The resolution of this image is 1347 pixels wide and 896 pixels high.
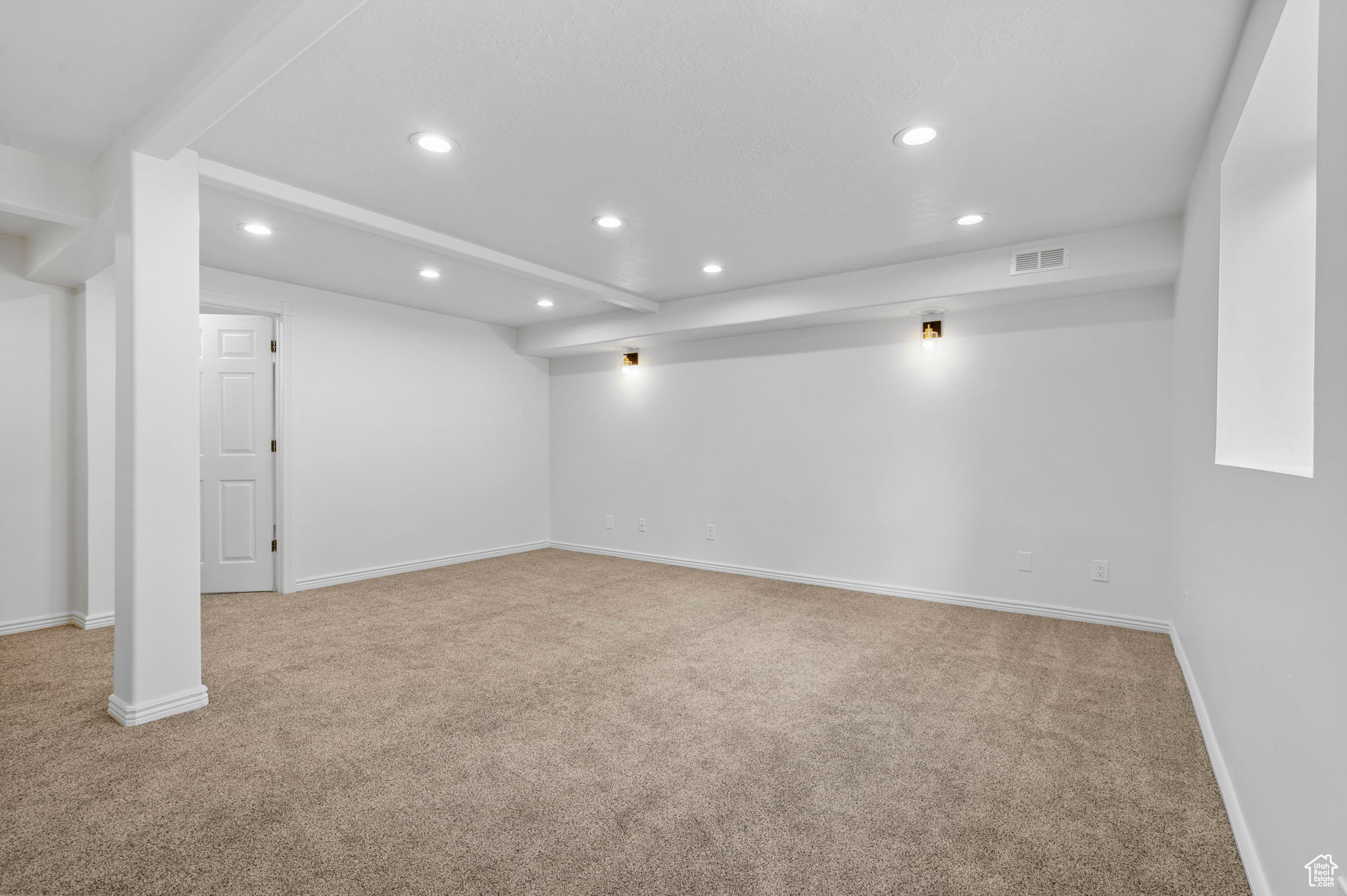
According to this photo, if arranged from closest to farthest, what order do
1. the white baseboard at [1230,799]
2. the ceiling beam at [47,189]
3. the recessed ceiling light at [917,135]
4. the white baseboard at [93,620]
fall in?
the white baseboard at [1230,799] → the recessed ceiling light at [917,135] → the ceiling beam at [47,189] → the white baseboard at [93,620]

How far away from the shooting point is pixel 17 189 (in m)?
2.73

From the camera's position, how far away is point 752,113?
2.35 metres

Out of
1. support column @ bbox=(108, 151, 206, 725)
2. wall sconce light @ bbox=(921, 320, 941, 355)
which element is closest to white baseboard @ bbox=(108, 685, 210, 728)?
support column @ bbox=(108, 151, 206, 725)

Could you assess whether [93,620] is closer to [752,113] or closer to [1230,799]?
[752,113]

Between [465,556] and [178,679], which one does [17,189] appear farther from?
[465,556]

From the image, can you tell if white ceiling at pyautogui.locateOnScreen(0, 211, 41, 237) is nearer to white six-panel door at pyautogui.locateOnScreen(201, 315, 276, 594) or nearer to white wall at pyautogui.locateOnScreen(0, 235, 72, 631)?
white wall at pyautogui.locateOnScreen(0, 235, 72, 631)

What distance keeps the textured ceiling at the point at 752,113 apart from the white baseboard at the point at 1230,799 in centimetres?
226

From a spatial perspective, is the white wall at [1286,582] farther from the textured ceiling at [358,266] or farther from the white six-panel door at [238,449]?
the white six-panel door at [238,449]

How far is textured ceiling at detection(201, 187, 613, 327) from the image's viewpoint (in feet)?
11.3

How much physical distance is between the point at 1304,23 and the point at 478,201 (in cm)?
303

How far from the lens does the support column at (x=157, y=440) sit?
249 cm

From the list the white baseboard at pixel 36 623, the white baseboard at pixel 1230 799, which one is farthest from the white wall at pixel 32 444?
the white baseboard at pixel 1230 799

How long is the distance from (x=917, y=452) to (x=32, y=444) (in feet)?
19.0

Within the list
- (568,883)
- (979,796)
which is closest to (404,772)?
(568,883)
